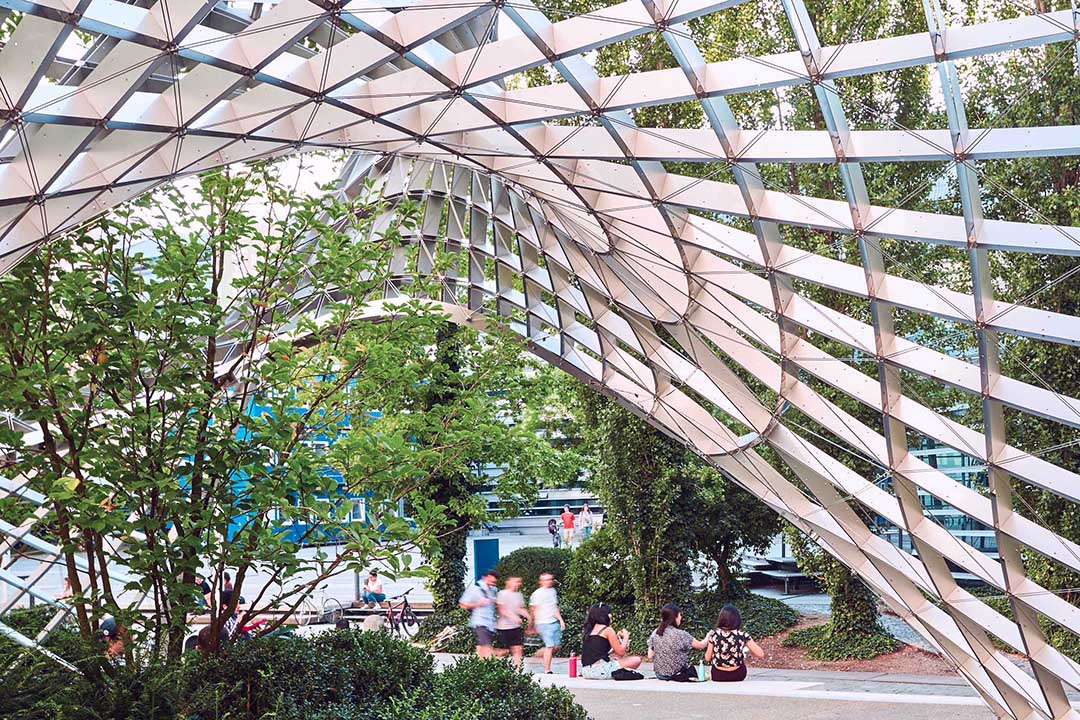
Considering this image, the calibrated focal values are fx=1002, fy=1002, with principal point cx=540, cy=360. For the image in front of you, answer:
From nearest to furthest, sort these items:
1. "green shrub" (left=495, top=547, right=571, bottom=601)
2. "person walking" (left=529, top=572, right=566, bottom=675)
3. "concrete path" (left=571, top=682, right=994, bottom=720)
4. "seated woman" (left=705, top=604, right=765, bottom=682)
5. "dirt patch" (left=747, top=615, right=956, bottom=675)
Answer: "concrete path" (left=571, top=682, right=994, bottom=720), "seated woman" (left=705, top=604, right=765, bottom=682), "person walking" (left=529, top=572, right=566, bottom=675), "dirt patch" (left=747, top=615, right=956, bottom=675), "green shrub" (left=495, top=547, right=571, bottom=601)

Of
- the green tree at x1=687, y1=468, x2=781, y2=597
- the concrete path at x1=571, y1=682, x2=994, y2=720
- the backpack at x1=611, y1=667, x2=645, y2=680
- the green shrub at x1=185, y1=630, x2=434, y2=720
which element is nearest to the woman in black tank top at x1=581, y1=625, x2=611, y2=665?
the backpack at x1=611, y1=667, x2=645, y2=680

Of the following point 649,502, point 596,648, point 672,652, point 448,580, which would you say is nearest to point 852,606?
point 649,502

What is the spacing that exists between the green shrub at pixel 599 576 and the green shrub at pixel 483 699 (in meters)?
20.1

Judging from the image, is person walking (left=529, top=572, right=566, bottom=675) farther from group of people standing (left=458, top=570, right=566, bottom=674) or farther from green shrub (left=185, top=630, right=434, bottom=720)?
green shrub (left=185, top=630, right=434, bottom=720)

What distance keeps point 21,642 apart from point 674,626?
12.6m

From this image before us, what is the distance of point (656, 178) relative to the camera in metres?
17.5

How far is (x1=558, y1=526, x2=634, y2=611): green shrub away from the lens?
36.8m

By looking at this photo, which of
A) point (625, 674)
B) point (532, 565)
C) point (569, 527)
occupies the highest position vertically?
point (569, 527)

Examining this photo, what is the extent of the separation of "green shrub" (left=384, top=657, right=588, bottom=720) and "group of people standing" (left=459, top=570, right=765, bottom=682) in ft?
8.76

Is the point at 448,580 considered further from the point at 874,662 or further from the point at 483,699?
the point at 483,699

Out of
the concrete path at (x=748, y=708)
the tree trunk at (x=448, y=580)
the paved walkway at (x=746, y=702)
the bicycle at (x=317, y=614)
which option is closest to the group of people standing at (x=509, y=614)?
the paved walkway at (x=746, y=702)

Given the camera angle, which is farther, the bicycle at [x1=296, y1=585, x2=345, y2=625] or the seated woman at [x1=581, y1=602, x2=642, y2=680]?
the bicycle at [x1=296, y1=585, x2=345, y2=625]

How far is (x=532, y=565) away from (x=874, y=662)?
13.0 meters

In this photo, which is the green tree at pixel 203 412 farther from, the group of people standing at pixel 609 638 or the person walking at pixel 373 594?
the person walking at pixel 373 594
